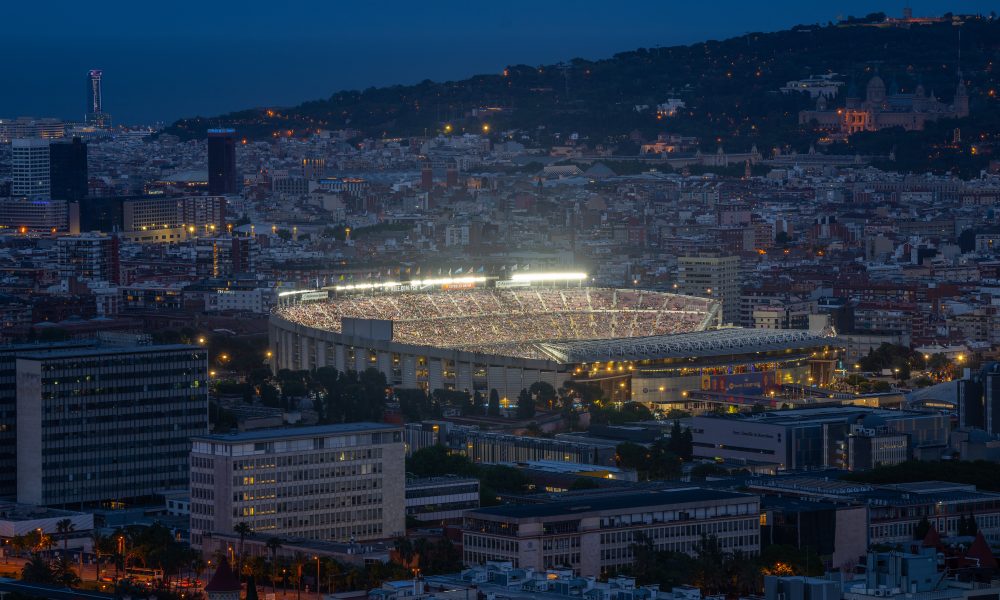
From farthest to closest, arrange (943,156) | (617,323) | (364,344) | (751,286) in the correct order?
(943,156) < (751,286) < (617,323) < (364,344)

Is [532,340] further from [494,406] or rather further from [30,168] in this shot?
[30,168]

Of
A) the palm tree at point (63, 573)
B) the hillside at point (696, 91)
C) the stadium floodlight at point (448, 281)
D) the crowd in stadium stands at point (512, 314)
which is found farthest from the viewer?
the hillside at point (696, 91)

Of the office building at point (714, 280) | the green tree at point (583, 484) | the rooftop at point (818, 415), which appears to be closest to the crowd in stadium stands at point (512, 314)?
the office building at point (714, 280)

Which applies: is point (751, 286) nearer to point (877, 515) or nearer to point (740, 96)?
point (877, 515)

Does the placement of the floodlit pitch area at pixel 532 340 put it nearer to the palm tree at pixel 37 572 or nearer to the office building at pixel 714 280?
the office building at pixel 714 280

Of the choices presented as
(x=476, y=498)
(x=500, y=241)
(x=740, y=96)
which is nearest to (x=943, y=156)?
(x=740, y=96)

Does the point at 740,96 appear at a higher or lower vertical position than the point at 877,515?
higher
